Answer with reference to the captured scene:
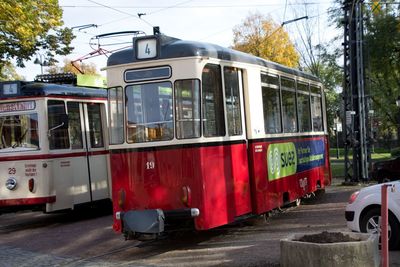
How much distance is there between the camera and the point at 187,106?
8.12 meters

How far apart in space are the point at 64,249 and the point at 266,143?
409cm

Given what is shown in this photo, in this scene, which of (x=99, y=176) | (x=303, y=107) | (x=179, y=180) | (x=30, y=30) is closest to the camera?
(x=179, y=180)

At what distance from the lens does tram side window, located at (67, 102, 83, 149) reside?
1226 centimetres

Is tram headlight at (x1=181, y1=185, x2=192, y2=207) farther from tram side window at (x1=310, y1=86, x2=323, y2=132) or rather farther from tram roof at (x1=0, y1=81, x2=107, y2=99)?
tram side window at (x1=310, y1=86, x2=323, y2=132)

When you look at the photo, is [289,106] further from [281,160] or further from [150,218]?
[150,218]

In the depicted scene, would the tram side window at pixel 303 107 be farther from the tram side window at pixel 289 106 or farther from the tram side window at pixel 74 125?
the tram side window at pixel 74 125

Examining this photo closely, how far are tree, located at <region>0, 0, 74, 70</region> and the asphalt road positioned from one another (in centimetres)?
682

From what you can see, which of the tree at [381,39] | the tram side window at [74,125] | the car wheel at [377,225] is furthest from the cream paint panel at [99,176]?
the tree at [381,39]

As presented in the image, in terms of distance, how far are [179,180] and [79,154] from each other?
501 cm

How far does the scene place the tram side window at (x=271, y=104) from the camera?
995 centimetres

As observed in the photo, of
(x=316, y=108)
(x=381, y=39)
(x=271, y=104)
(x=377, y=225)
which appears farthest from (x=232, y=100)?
(x=381, y=39)

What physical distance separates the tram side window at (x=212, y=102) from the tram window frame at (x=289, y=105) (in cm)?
284

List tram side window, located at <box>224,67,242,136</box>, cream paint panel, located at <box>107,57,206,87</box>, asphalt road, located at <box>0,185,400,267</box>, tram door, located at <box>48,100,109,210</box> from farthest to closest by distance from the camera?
tram door, located at <box>48,100,109,210</box> → tram side window, located at <box>224,67,242,136</box> → cream paint panel, located at <box>107,57,206,87</box> → asphalt road, located at <box>0,185,400,267</box>

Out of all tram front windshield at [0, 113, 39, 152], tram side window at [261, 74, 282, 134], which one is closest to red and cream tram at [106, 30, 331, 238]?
tram side window at [261, 74, 282, 134]
